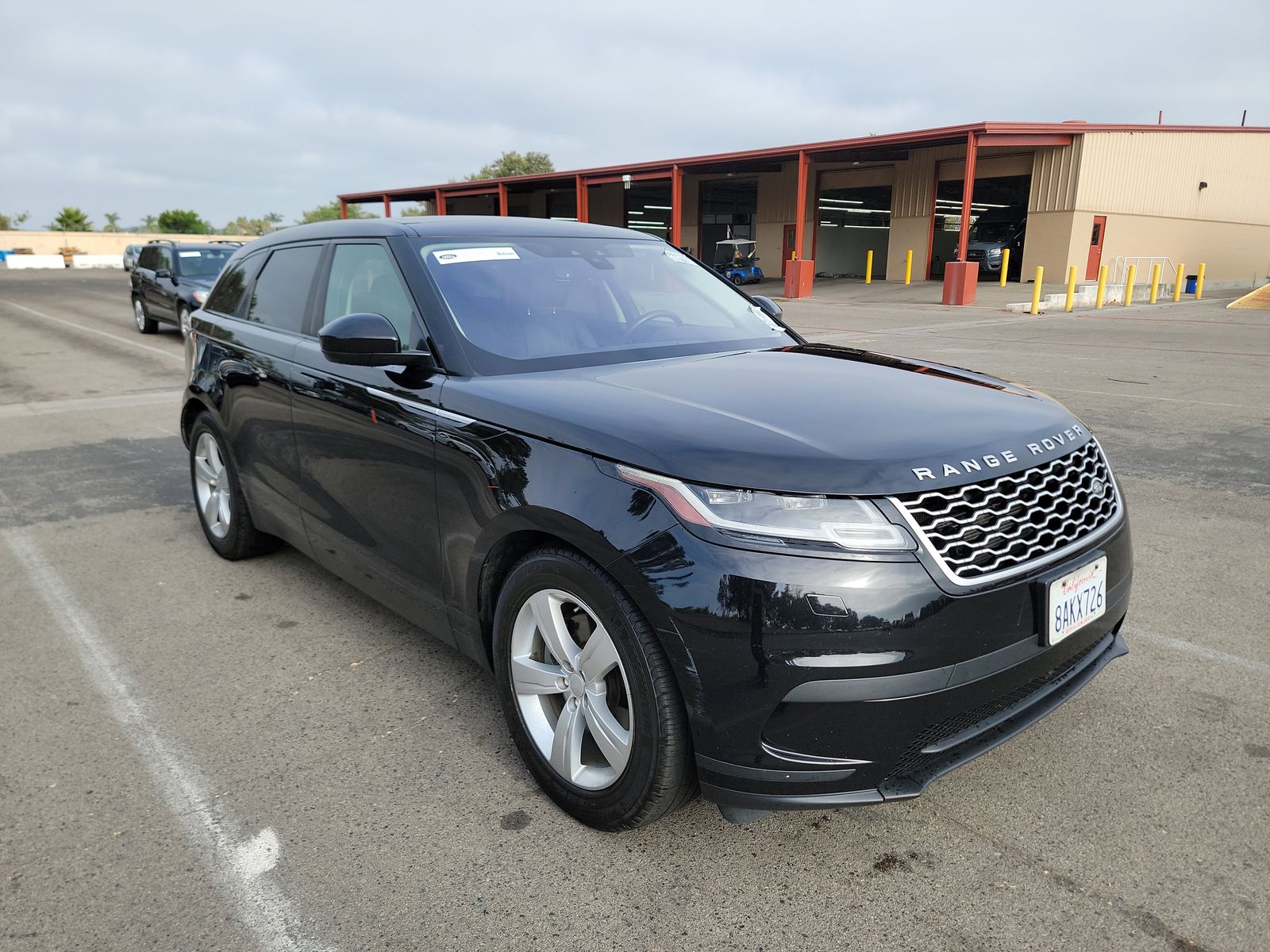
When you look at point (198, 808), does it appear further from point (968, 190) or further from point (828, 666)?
point (968, 190)

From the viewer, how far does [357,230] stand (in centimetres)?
380

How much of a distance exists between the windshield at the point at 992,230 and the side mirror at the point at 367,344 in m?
32.5

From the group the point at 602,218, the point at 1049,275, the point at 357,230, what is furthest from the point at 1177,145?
the point at 357,230

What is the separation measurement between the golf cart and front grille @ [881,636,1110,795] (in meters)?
33.9

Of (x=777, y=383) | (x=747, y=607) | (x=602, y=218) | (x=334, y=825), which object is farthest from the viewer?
(x=602, y=218)

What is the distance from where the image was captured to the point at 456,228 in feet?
12.0

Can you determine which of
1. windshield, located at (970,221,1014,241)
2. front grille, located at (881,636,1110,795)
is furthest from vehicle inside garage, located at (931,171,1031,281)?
front grille, located at (881,636,1110,795)

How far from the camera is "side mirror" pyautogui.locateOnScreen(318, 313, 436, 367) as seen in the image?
3035mm

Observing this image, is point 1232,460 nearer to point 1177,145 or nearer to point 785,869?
point 785,869

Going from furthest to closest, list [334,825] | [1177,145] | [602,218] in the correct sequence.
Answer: [602,218], [1177,145], [334,825]

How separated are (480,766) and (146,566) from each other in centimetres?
294

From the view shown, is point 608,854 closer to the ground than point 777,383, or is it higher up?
closer to the ground

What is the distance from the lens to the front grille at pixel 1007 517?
220cm

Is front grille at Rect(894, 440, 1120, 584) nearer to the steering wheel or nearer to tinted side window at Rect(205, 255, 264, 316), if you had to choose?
the steering wheel
